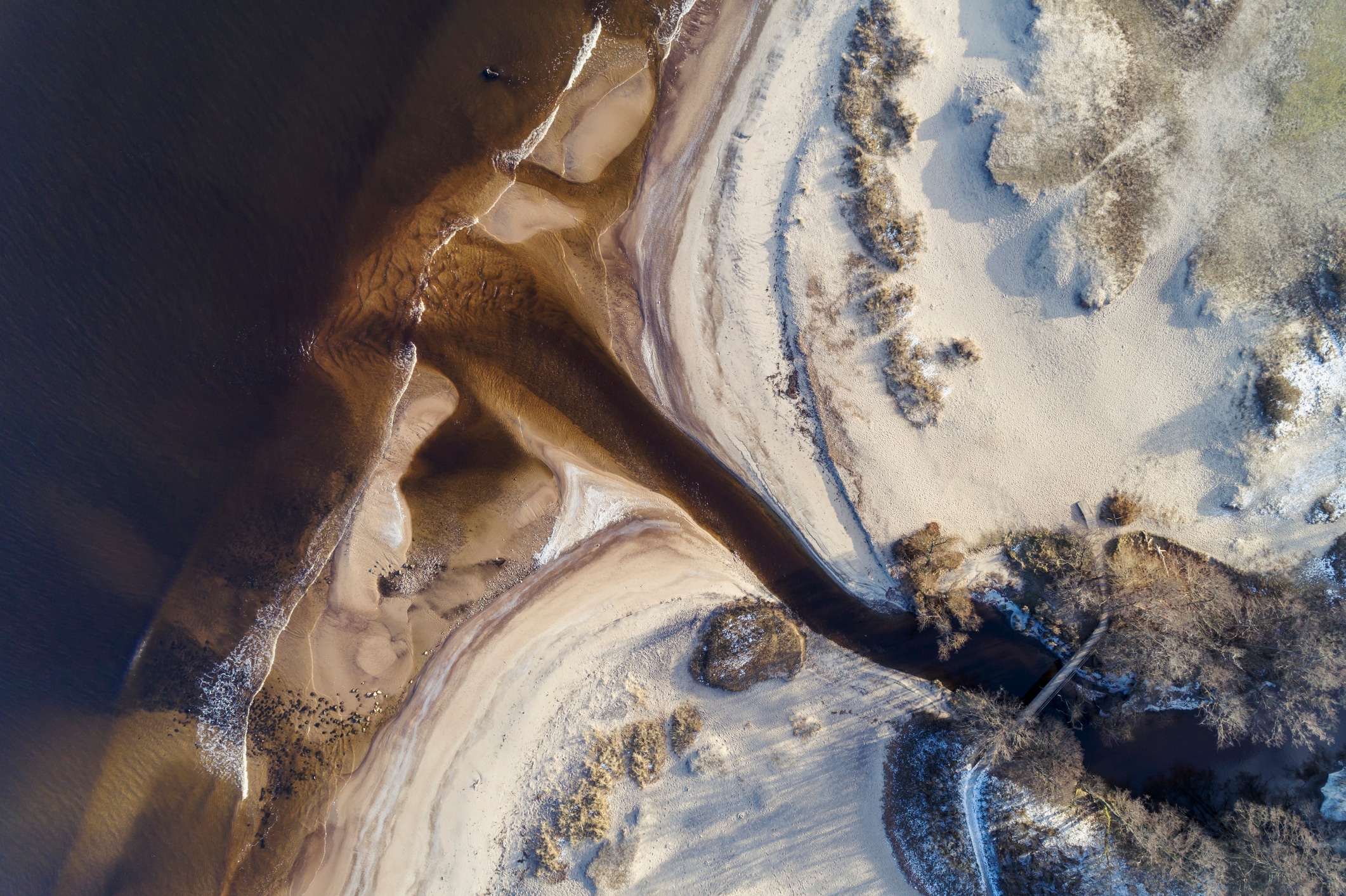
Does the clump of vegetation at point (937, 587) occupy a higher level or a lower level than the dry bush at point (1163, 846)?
higher

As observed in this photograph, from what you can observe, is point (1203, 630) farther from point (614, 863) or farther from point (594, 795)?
point (614, 863)

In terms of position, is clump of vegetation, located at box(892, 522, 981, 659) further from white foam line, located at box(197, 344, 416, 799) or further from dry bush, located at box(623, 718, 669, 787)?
white foam line, located at box(197, 344, 416, 799)

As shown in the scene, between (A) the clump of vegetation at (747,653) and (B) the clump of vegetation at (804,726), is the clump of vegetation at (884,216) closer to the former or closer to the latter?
(A) the clump of vegetation at (747,653)

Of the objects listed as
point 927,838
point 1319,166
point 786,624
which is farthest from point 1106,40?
point 927,838

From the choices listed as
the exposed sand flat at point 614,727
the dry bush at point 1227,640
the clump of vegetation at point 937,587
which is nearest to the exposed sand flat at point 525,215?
the exposed sand flat at point 614,727

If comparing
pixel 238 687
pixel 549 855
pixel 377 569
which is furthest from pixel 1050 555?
pixel 238 687

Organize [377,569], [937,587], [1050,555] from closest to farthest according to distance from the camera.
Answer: [1050,555], [937,587], [377,569]

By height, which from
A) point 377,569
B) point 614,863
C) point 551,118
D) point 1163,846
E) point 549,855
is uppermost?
point 551,118
